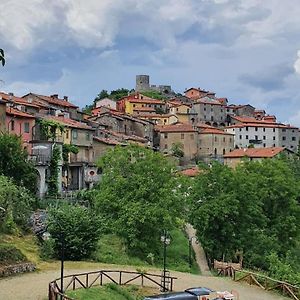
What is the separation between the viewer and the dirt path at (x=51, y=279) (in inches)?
1045

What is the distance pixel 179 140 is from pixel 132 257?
78814 mm

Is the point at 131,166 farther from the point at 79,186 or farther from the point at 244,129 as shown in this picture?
the point at 244,129

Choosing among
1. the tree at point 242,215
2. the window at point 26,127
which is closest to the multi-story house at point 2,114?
the window at point 26,127

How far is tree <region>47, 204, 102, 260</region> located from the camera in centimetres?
3669

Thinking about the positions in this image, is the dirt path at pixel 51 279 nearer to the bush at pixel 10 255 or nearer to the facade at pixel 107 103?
the bush at pixel 10 255

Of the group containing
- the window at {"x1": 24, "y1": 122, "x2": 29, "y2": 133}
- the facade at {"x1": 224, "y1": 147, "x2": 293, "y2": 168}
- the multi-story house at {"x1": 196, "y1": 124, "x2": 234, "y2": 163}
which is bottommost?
the window at {"x1": 24, "y1": 122, "x2": 29, "y2": 133}

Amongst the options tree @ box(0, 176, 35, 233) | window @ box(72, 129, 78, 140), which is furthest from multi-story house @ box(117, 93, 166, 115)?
tree @ box(0, 176, 35, 233)

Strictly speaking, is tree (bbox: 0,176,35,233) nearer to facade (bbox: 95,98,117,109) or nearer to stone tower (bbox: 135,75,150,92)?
facade (bbox: 95,98,117,109)

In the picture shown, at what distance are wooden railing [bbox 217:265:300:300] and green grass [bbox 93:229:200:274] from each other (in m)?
5.31

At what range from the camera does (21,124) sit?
59.5 metres

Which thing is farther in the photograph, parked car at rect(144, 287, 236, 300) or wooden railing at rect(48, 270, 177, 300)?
wooden railing at rect(48, 270, 177, 300)

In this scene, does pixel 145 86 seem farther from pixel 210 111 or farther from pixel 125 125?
pixel 125 125

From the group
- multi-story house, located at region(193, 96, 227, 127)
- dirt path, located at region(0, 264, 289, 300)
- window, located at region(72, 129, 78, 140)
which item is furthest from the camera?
multi-story house, located at region(193, 96, 227, 127)

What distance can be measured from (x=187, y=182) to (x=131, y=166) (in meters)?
5.92
